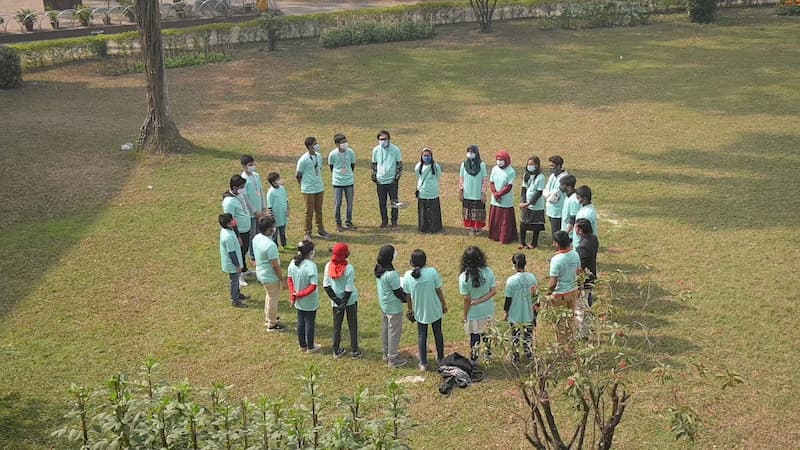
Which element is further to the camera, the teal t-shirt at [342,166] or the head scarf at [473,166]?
the teal t-shirt at [342,166]

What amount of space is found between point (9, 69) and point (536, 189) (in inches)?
612

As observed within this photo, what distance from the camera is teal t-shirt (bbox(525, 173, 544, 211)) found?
12320mm

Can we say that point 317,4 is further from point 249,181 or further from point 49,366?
point 49,366

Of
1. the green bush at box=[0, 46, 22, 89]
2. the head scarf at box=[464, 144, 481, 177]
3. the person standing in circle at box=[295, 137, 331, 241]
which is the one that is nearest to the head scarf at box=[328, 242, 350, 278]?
the person standing in circle at box=[295, 137, 331, 241]

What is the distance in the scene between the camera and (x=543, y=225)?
40.8 feet

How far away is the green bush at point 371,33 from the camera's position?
26344 mm

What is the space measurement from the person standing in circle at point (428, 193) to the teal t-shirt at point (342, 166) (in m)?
1.07

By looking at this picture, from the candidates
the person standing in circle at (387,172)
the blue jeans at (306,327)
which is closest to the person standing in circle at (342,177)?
the person standing in circle at (387,172)

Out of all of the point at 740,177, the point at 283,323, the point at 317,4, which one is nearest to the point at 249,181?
the point at 283,323

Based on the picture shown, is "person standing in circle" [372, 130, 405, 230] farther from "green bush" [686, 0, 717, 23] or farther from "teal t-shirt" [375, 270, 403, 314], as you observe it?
"green bush" [686, 0, 717, 23]

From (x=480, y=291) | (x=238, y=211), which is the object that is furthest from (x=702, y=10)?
(x=480, y=291)

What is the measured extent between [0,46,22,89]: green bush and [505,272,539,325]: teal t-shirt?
1746cm

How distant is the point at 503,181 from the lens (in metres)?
12.5

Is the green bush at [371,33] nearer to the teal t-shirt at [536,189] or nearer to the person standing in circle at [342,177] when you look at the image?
the person standing in circle at [342,177]
